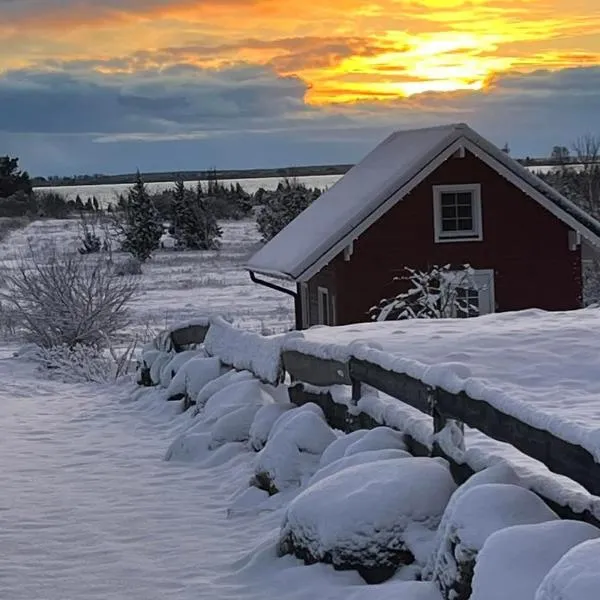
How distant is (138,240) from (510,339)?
48.4m

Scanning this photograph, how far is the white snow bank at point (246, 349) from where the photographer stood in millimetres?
10336

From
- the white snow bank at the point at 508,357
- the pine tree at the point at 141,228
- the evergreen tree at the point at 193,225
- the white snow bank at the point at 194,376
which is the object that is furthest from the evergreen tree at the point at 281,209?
the white snow bank at the point at 508,357

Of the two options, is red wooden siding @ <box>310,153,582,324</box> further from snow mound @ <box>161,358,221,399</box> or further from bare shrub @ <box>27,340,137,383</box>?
snow mound @ <box>161,358,221,399</box>

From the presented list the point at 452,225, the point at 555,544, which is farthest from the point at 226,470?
the point at 452,225

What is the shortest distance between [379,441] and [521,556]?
2.86 meters

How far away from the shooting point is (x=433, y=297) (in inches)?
814

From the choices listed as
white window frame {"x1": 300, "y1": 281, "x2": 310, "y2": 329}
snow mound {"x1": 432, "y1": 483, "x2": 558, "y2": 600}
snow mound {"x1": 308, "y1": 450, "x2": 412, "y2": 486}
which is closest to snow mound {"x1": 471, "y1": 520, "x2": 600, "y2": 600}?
snow mound {"x1": 432, "y1": 483, "x2": 558, "y2": 600}

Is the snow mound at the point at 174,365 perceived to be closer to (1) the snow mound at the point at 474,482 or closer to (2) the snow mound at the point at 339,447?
(2) the snow mound at the point at 339,447

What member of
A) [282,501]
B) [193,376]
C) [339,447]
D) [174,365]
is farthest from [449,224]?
[282,501]

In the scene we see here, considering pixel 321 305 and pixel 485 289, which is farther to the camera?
pixel 321 305

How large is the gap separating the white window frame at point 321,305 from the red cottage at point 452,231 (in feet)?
0.21

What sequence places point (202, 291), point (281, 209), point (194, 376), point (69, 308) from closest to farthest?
point (194, 376)
point (69, 308)
point (202, 291)
point (281, 209)

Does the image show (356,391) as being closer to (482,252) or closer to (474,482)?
(474,482)

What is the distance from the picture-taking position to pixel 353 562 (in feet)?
19.6
